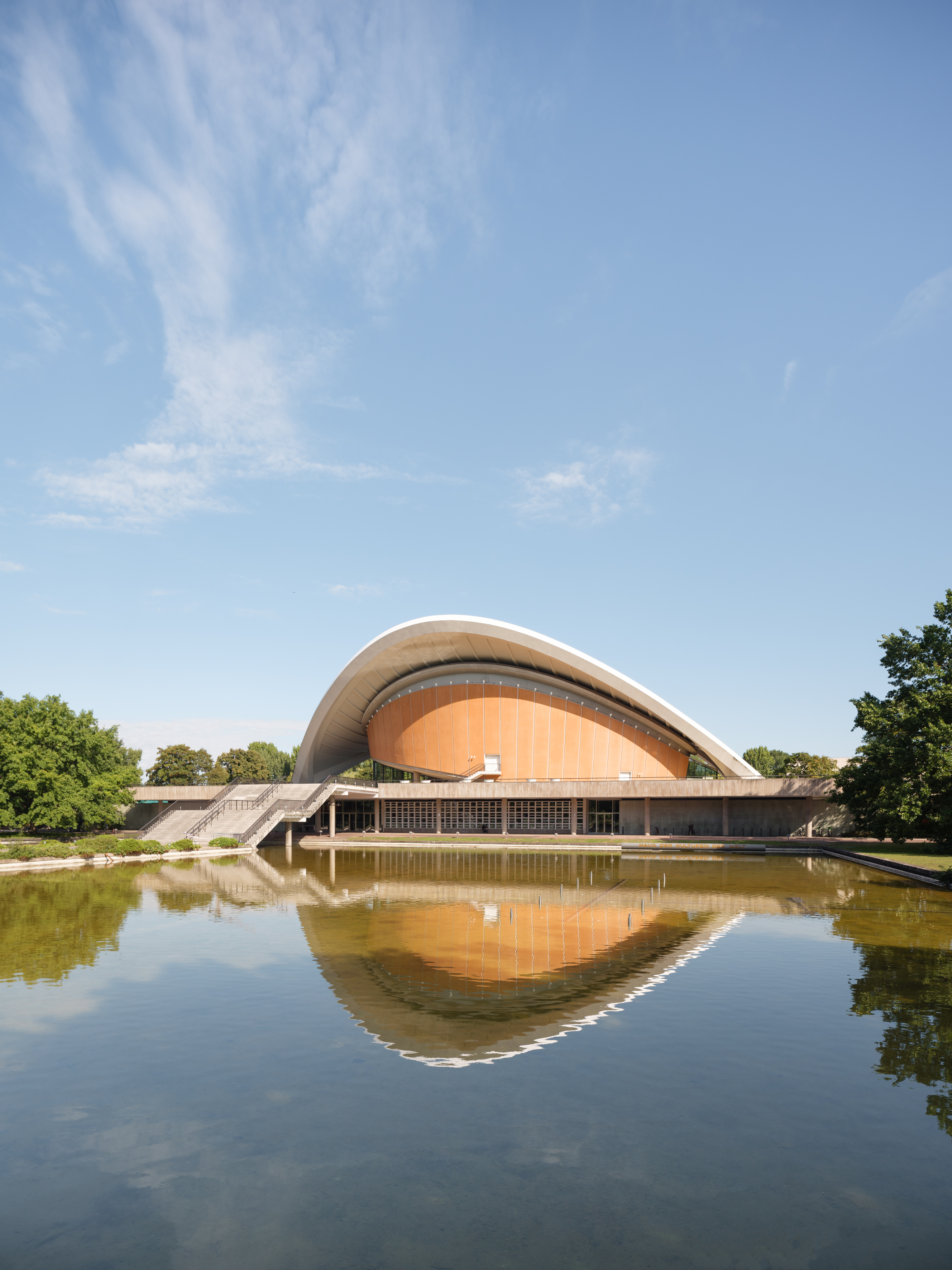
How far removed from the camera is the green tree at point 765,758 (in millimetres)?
119625

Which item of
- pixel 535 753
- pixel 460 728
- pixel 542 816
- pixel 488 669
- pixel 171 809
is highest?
pixel 488 669

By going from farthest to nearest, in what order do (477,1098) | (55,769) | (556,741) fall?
(556,741)
(55,769)
(477,1098)

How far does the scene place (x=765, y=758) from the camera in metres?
122

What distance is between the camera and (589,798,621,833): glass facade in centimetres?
5031

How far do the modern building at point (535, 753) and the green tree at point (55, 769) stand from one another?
11826 mm

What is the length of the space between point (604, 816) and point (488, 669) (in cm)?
1263

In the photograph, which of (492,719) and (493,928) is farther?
(492,719)

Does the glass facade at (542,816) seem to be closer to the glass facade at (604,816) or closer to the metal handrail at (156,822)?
the glass facade at (604,816)

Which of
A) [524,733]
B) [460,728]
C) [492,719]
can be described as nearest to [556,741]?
[524,733]

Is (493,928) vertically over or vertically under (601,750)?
under

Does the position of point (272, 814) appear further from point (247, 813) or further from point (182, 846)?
point (182, 846)

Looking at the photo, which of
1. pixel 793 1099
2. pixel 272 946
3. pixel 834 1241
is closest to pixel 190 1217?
pixel 834 1241

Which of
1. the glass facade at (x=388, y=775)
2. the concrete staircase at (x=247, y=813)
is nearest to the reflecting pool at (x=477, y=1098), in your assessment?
the concrete staircase at (x=247, y=813)

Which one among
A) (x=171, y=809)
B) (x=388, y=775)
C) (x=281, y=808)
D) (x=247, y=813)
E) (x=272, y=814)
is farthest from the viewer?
(x=388, y=775)
